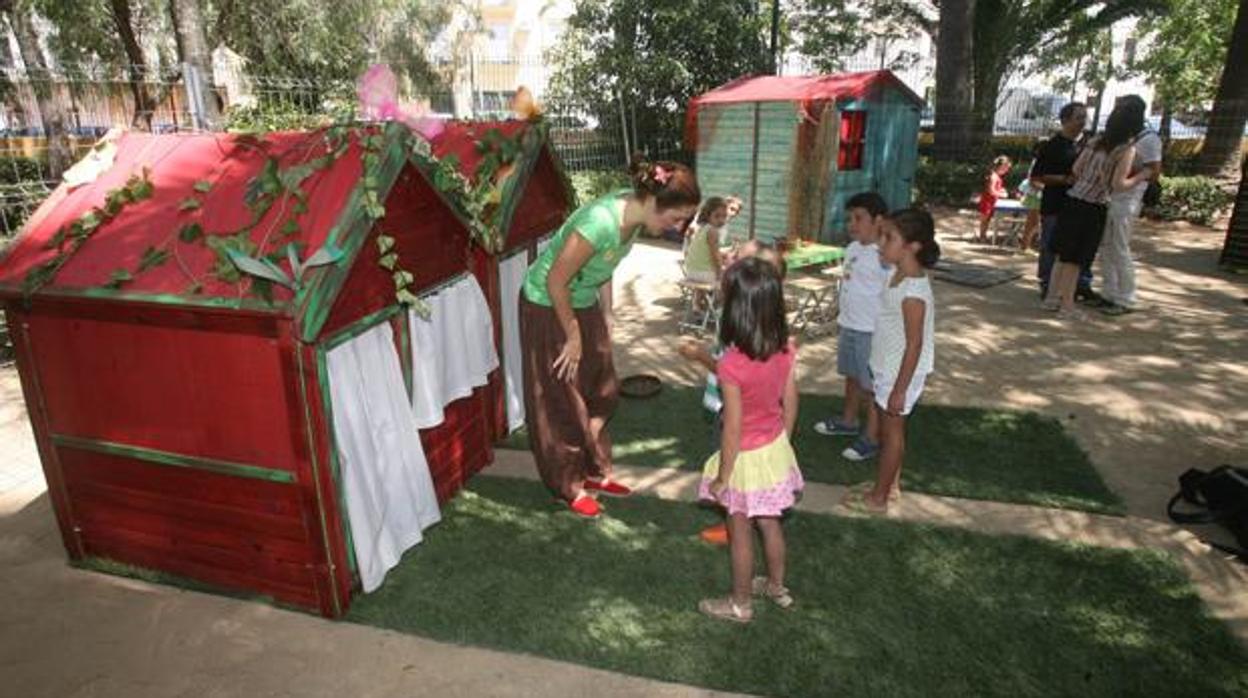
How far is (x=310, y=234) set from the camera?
3209 mm

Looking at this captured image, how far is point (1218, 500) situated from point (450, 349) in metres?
4.43

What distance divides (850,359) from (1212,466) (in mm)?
2404

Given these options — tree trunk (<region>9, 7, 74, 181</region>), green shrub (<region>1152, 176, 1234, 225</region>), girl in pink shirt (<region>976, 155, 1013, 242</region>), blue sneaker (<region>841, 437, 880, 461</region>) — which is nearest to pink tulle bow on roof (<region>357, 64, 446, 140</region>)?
blue sneaker (<region>841, 437, 880, 461</region>)

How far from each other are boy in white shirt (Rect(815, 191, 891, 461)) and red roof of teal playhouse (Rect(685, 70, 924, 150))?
694cm

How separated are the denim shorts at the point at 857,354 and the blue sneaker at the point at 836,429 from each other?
19.4 inches

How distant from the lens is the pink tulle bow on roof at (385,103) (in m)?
3.61

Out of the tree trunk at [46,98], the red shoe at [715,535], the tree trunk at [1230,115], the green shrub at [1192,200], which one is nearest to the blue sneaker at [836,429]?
the red shoe at [715,535]

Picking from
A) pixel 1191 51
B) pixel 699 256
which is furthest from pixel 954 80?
pixel 1191 51

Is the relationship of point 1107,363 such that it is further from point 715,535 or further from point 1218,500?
point 715,535

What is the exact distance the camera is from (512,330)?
5391 mm

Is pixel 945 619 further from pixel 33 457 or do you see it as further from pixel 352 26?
pixel 352 26

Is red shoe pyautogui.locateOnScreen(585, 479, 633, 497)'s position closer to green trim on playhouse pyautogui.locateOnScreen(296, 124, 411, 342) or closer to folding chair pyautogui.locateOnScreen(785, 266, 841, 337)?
green trim on playhouse pyautogui.locateOnScreen(296, 124, 411, 342)

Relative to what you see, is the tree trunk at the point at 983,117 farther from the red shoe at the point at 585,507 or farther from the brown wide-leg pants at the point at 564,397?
the red shoe at the point at 585,507

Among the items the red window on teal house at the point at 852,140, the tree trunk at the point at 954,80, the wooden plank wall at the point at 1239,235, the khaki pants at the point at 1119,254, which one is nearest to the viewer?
the khaki pants at the point at 1119,254
